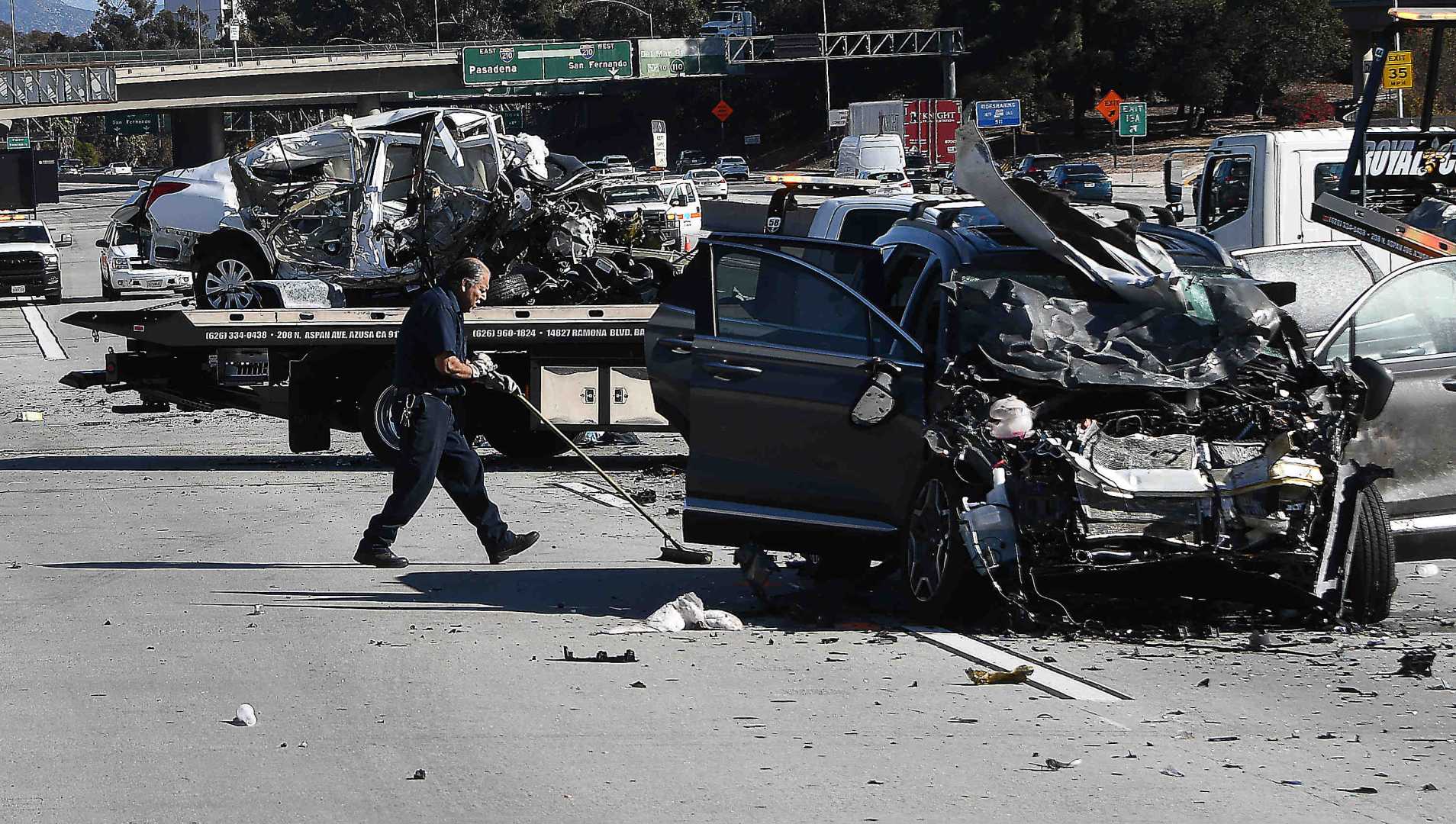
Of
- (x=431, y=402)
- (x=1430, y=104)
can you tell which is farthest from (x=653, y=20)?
(x=431, y=402)

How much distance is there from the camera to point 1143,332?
326 inches

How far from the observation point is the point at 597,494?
1349 centimetres

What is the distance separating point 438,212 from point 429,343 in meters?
7.16

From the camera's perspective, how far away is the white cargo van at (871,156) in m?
50.6

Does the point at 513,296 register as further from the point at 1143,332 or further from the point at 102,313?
the point at 1143,332

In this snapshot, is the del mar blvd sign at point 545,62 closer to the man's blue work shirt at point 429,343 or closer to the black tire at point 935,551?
the man's blue work shirt at point 429,343

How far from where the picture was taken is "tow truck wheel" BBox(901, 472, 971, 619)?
26.0ft

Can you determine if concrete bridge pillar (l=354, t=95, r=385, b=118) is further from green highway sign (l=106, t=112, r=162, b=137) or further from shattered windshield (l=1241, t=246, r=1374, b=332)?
shattered windshield (l=1241, t=246, r=1374, b=332)

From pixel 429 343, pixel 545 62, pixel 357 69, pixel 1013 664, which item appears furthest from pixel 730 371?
pixel 545 62

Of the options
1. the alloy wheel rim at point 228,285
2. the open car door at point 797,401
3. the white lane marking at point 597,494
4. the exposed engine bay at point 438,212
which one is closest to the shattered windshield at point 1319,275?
the open car door at point 797,401

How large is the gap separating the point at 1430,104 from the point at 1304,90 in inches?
2428

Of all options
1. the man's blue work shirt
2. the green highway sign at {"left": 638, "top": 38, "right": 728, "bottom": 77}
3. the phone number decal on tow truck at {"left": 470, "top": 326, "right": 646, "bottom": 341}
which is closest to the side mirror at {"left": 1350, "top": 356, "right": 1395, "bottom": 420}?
the man's blue work shirt

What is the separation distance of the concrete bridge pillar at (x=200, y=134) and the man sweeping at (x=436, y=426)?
297 feet

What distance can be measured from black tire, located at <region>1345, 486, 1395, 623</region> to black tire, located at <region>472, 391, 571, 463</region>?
813cm
